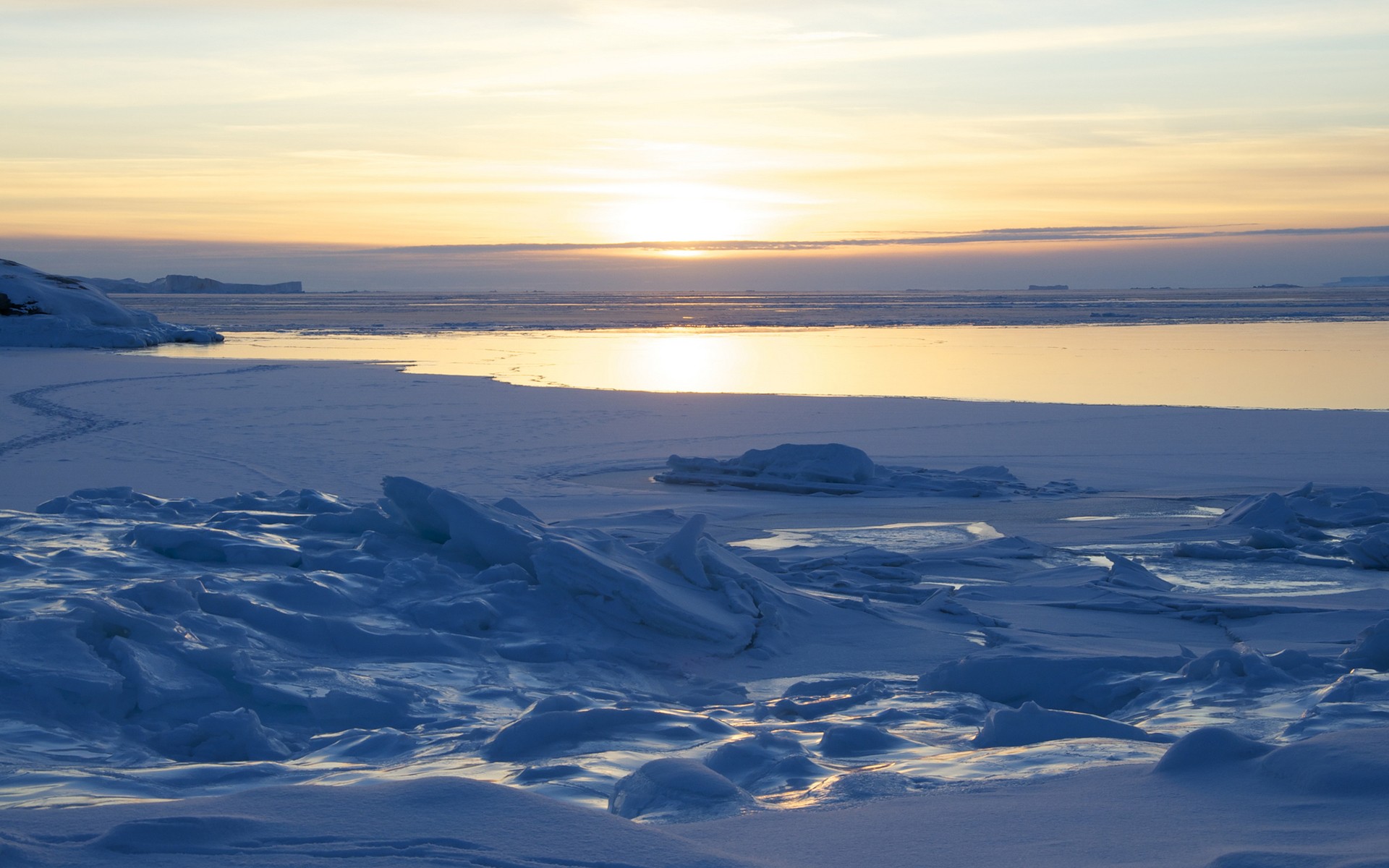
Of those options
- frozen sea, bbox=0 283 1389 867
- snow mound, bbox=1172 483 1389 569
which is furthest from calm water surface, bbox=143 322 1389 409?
snow mound, bbox=1172 483 1389 569

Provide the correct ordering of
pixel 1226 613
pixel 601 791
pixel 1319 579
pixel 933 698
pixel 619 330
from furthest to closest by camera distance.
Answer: pixel 619 330
pixel 1319 579
pixel 1226 613
pixel 933 698
pixel 601 791

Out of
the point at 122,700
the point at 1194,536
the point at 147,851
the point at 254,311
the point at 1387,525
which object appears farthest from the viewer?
the point at 254,311

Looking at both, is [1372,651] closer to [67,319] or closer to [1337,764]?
[1337,764]

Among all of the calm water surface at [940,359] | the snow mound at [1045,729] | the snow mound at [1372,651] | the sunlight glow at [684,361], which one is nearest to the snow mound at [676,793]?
the snow mound at [1045,729]

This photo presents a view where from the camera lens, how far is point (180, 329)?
107 feet

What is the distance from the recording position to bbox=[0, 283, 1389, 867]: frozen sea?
2.56 metres

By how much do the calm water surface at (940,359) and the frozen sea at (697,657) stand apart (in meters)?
6.91

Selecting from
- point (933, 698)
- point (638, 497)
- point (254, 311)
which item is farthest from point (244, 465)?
point (254, 311)

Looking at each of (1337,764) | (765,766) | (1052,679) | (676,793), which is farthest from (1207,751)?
(1052,679)

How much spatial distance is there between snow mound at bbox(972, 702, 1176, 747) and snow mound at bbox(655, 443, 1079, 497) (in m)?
5.88

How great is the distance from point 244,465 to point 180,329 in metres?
24.8

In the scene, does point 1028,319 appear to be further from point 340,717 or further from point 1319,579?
point 340,717

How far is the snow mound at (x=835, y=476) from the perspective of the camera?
31.4 feet

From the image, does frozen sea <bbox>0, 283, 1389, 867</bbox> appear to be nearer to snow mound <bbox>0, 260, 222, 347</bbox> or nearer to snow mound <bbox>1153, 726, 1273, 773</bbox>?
snow mound <bbox>1153, 726, 1273, 773</bbox>
